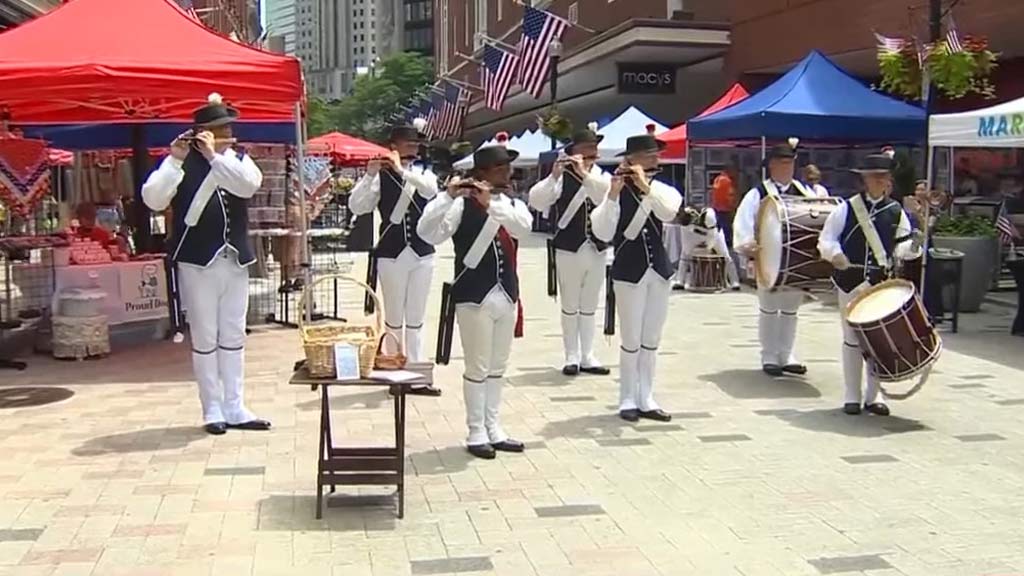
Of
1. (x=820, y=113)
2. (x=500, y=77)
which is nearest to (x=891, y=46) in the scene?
(x=820, y=113)

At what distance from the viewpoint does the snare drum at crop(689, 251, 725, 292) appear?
16453 mm

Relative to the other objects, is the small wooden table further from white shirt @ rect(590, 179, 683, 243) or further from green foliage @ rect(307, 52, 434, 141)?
green foliage @ rect(307, 52, 434, 141)

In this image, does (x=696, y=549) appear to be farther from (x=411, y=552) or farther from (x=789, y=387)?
(x=789, y=387)

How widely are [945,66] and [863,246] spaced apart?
613 cm

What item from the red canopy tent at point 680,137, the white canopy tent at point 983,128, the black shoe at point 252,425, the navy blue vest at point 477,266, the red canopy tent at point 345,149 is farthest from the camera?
the red canopy tent at point 345,149

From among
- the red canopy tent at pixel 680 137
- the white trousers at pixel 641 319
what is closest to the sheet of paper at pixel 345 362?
the white trousers at pixel 641 319

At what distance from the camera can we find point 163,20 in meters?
10.6

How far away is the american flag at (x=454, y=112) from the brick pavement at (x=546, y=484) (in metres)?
27.7

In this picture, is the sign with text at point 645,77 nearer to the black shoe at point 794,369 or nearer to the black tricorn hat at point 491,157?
the black shoe at point 794,369

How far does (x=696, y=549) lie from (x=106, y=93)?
650 cm

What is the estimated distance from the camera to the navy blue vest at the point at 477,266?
6.66 m

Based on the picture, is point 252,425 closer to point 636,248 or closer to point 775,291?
point 636,248

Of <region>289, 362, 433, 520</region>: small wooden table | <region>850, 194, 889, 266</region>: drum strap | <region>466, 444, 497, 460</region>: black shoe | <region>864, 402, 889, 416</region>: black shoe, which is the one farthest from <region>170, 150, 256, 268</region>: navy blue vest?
<region>864, 402, 889, 416</region>: black shoe

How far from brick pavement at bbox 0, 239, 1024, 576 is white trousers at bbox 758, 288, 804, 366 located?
299 millimetres
